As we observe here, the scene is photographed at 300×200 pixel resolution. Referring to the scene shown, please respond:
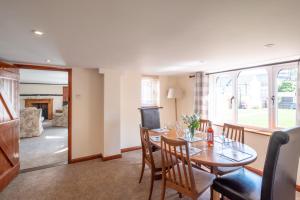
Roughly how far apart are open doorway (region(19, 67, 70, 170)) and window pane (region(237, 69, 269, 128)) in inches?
149

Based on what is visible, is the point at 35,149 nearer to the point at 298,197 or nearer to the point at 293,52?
the point at 298,197

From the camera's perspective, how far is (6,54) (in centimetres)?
248

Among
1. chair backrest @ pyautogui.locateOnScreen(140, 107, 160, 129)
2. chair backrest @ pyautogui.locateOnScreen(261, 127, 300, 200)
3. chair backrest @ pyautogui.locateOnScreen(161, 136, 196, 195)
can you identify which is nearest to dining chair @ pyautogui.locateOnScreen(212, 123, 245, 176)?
chair backrest @ pyautogui.locateOnScreen(161, 136, 196, 195)

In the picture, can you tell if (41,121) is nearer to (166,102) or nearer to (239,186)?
(166,102)

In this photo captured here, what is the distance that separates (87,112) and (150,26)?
2.81 metres

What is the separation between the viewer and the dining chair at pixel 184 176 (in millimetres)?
1655

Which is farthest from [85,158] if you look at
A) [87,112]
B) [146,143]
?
[146,143]

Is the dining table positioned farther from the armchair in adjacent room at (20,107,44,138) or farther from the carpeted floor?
the armchair in adjacent room at (20,107,44,138)

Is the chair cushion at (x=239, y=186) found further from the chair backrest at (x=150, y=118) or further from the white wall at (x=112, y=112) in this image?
the white wall at (x=112, y=112)

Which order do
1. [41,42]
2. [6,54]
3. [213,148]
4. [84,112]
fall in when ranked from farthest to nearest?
1. [84,112]
2. [6,54]
3. [213,148]
4. [41,42]

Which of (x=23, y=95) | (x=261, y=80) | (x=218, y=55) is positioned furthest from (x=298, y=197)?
(x=23, y=95)

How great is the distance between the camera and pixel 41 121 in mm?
6133

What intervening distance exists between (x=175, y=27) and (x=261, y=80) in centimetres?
261

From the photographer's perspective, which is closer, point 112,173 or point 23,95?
point 112,173
